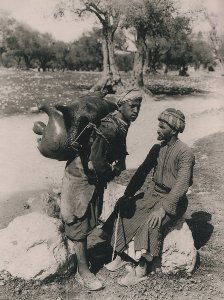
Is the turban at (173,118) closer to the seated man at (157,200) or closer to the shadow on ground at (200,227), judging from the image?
the seated man at (157,200)

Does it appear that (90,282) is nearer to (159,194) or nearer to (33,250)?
(33,250)

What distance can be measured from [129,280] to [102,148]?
1.44 m

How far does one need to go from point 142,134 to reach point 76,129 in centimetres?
810

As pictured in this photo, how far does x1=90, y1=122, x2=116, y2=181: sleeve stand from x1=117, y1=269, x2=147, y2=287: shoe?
1.18 metres

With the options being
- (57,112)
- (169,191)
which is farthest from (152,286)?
(57,112)

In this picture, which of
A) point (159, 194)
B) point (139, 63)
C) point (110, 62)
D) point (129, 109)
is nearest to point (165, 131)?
point (129, 109)

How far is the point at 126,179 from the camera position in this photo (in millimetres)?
7629

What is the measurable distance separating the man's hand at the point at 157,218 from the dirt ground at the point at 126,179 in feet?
2.06

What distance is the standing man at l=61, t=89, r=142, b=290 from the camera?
12.7 feet

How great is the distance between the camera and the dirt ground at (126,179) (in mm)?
4078

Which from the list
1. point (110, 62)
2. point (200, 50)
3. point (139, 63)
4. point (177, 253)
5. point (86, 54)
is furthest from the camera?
point (86, 54)

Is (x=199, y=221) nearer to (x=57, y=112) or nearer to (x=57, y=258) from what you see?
(x=57, y=258)

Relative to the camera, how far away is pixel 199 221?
228 inches

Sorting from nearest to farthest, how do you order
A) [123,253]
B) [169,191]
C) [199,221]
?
[169,191], [123,253], [199,221]
